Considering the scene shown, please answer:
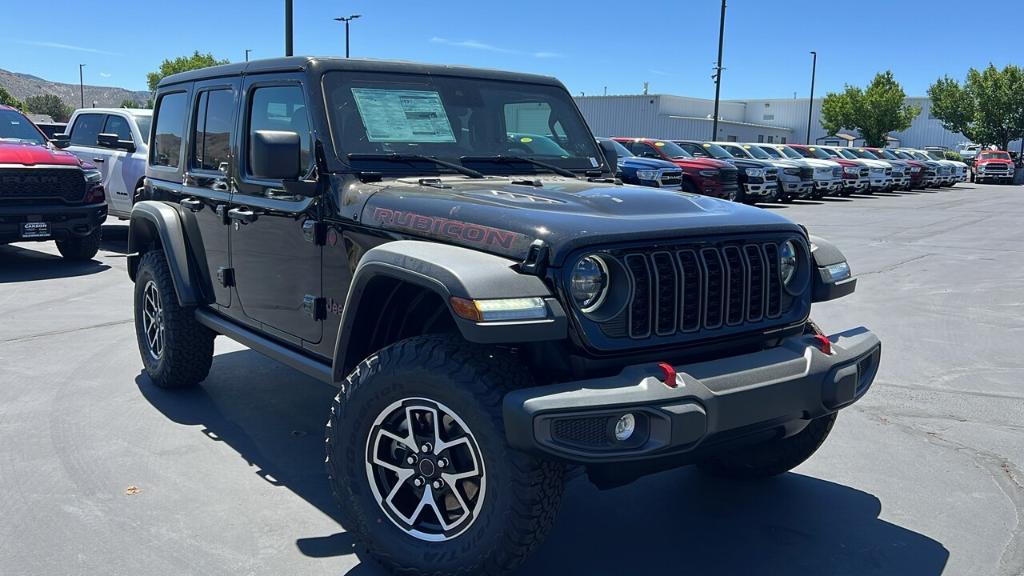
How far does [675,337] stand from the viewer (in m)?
3.16

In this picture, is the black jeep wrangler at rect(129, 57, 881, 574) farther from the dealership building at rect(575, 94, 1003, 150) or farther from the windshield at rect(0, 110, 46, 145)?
the dealership building at rect(575, 94, 1003, 150)

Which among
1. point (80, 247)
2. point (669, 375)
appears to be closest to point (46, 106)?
point (80, 247)

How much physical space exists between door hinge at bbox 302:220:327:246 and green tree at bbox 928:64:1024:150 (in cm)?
5905

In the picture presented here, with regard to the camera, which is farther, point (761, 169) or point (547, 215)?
point (761, 169)

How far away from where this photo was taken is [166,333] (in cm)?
530

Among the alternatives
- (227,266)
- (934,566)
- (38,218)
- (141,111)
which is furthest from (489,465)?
(141,111)

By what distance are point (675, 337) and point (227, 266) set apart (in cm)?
269

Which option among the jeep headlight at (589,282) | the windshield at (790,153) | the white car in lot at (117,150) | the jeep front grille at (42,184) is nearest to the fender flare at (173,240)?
the jeep headlight at (589,282)

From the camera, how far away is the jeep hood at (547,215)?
305cm

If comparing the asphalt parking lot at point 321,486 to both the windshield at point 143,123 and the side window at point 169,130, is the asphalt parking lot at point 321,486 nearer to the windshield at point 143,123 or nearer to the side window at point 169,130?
the side window at point 169,130

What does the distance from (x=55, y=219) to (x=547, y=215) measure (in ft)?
28.3

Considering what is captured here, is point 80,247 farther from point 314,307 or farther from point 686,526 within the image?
point 686,526

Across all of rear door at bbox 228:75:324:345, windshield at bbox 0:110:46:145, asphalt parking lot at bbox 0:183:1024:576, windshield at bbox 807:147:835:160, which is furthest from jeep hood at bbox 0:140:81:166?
windshield at bbox 807:147:835:160

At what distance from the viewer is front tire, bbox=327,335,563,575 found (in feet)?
9.31
